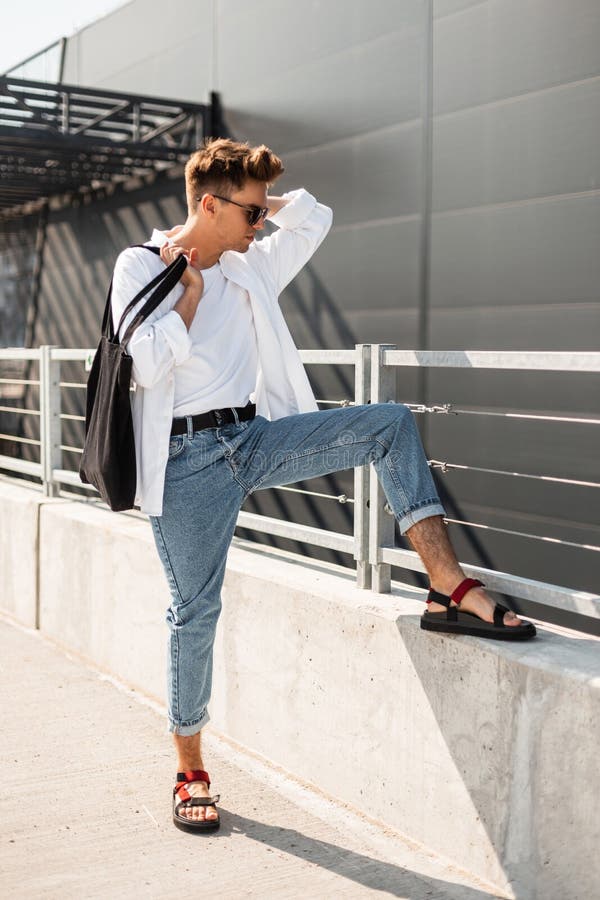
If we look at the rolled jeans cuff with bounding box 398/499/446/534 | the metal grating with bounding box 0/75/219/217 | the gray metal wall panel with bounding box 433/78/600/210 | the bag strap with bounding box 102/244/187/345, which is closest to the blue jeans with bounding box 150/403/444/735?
the rolled jeans cuff with bounding box 398/499/446/534

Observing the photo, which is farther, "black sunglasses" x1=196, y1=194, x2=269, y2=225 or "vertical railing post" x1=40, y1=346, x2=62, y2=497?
"vertical railing post" x1=40, y1=346, x2=62, y2=497

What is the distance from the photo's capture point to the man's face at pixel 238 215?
3264mm

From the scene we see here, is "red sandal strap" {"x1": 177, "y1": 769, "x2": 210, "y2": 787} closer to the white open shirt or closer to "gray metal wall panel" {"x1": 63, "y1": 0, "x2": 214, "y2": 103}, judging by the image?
the white open shirt

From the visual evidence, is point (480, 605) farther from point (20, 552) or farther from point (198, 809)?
point (20, 552)

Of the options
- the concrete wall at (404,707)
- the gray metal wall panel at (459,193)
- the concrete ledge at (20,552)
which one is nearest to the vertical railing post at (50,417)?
the concrete ledge at (20,552)

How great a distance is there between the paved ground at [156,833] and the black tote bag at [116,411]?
3.71 ft

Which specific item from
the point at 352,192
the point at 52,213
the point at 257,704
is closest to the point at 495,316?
the point at 352,192

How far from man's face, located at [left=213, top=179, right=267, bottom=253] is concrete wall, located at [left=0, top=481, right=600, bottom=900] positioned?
1.35m

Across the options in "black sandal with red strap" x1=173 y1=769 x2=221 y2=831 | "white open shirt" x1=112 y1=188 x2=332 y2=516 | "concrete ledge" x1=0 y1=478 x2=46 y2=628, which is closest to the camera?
"white open shirt" x1=112 y1=188 x2=332 y2=516

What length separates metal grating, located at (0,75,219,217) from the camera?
10.3m

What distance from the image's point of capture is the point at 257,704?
4281mm

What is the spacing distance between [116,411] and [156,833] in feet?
4.74

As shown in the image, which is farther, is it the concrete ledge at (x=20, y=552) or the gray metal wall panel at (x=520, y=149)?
the gray metal wall panel at (x=520, y=149)

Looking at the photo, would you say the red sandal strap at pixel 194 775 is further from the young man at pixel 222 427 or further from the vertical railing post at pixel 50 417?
the vertical railing post at pixel 50 417
